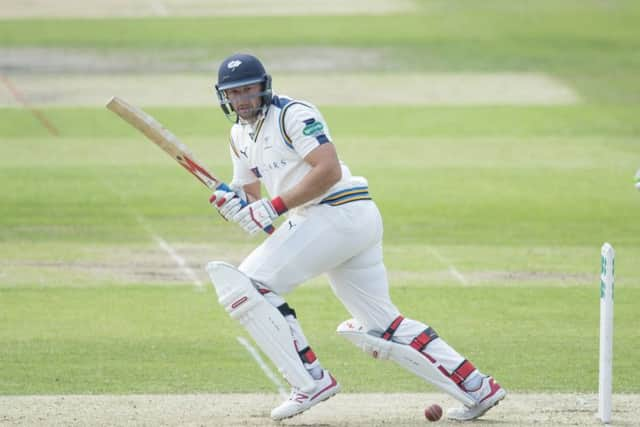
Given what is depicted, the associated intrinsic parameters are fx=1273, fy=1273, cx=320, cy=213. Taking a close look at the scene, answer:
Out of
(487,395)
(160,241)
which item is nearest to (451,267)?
(160,241)

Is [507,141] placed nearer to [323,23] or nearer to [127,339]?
[323,23]

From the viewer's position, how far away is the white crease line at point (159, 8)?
93.0ft

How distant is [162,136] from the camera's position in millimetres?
6867

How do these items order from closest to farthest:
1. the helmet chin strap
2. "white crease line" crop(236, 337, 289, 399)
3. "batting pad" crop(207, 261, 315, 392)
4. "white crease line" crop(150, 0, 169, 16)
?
"batting pad" crop(207, 261, 315, 392), the helmet chin strap, "white crease line" crop(236, 337, 289, 399), "white crease line" crop(150, 0, 169, 16)

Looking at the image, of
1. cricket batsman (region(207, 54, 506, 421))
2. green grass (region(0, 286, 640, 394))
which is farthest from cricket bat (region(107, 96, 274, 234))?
green grass (region(0, 286, 640, 394))

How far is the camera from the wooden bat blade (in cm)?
677

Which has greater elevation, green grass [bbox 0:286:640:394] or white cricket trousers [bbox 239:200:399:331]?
white cricket trousers [bbox 239:200:399:331]

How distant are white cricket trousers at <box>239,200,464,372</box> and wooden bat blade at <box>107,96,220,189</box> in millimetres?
562

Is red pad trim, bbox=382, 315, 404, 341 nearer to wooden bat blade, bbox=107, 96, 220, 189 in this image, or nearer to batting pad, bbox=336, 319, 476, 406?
batting pad, bbox=336, 319, 476, 406

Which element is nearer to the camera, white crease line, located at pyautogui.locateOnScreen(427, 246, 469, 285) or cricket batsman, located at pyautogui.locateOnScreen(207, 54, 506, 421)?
cricket batsman, located at pyautogui.locateOnScreen(207, 54, 506, 421)

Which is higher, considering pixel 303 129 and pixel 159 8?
pixel 303 129

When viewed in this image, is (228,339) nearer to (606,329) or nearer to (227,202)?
(227,202)

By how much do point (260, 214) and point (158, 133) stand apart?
76 centimetres

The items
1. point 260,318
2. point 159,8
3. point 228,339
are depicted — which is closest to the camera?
point 260,318
